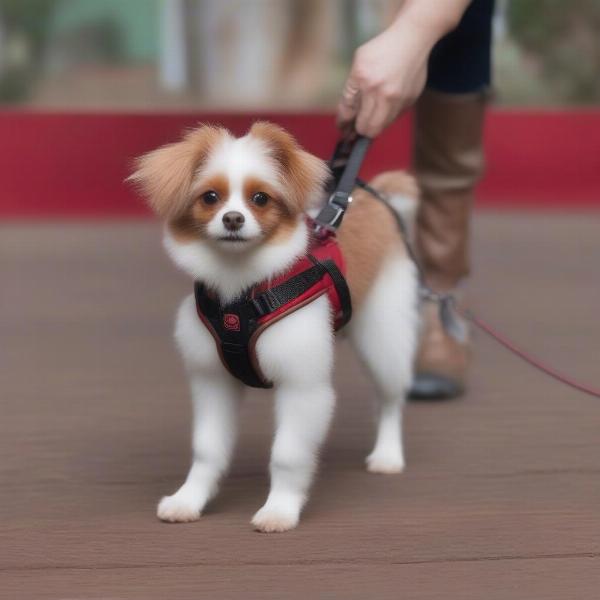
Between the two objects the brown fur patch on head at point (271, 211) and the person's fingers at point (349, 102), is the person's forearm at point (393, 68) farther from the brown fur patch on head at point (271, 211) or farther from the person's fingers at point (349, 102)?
the brown fur patch on head at point (271, 211)

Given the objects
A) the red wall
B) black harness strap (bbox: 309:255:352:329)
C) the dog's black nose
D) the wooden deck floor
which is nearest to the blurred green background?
the red wall

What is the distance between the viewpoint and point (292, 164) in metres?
3.12

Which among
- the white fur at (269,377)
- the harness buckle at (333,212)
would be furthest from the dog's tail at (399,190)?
the white fur at (269,377)

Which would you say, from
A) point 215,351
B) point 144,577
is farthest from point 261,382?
point 144,577

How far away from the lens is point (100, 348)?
5.44 meters

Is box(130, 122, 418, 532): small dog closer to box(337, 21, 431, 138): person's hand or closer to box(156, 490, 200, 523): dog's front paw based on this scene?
box(156, 490, 200, 523): dog's front paw

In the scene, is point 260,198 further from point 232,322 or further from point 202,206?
point 232,322

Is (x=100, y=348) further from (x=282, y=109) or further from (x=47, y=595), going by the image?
(x=282, y=109)

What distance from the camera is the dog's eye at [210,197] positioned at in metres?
3.03

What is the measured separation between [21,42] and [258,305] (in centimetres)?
690

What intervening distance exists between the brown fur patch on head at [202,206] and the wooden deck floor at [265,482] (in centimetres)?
80

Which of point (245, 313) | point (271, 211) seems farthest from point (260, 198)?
point (245, 313)

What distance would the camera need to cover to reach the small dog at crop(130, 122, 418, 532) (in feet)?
9.98

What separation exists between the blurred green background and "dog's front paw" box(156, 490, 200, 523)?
20.8ft
